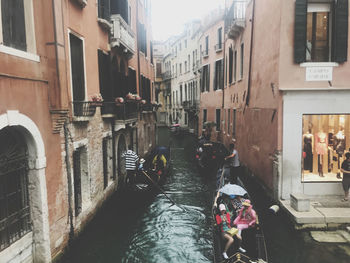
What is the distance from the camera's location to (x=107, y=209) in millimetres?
8281

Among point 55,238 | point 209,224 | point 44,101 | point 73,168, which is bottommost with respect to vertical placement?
point 209,224

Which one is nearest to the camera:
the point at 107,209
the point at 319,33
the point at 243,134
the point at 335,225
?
the point at 335,225

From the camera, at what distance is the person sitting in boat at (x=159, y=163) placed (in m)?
11.1

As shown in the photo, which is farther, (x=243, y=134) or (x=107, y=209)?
(x=243, y=134)

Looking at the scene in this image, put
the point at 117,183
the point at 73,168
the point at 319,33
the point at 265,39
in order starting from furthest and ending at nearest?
the point at 117,183 < the point at 265,39 < the point at 319,33 < the point at 73,168

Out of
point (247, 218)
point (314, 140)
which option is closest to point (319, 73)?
point (314, 140)

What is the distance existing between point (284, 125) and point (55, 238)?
5820 mm

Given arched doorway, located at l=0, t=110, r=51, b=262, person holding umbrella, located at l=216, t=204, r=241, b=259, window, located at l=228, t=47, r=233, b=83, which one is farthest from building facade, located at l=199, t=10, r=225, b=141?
arched doorway, located at l=0, t=110, r=51, b=262

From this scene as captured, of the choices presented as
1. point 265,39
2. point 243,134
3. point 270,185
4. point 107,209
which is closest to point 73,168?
point 107,209

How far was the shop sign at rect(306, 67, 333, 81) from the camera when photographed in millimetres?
7393

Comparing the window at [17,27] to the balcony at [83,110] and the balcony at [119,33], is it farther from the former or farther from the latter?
the balcony at [119,33]

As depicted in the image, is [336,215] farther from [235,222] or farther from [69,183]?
[69,183]

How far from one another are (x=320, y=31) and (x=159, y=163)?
22.6 feet

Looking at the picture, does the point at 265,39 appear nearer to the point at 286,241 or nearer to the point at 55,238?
the point at 286,241
